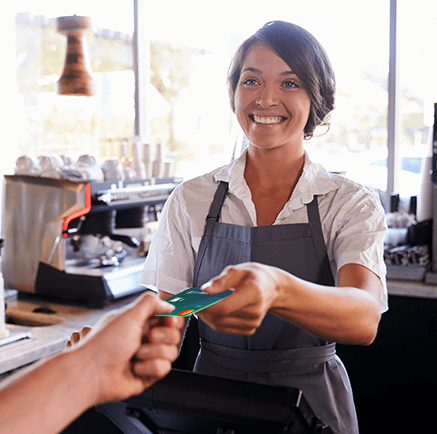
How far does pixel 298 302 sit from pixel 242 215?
0.58m

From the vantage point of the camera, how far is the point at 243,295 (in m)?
0.82

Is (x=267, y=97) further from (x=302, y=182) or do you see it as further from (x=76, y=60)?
(x=76, y=60)

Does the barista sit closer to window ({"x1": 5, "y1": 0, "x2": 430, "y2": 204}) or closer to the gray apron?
the gray apron

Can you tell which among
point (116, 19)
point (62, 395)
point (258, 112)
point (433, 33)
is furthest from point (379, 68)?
point (62, 395)

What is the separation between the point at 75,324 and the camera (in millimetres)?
2143

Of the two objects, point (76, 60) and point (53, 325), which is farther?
point (76, 60)

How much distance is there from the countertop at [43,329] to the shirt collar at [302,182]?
878 millimetres

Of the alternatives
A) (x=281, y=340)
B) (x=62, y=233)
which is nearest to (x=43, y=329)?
(x=62, y=233)

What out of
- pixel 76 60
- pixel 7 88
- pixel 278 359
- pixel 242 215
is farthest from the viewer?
pixel 7 88

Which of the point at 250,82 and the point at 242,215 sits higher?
the point at 250,82

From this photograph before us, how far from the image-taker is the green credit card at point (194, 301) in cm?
77

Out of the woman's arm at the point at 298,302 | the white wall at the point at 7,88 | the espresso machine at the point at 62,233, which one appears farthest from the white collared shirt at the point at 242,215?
the white wall at the point at 7,88

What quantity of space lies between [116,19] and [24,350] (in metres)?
2.87

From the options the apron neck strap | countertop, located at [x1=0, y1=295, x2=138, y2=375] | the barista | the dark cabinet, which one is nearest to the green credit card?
the barista
